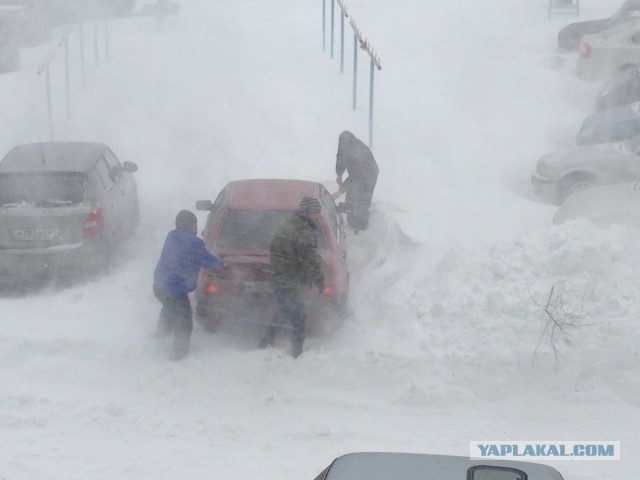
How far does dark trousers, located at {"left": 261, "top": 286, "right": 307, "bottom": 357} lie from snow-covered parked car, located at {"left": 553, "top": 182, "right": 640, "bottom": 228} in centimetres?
318

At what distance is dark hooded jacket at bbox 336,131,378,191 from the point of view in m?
10.1

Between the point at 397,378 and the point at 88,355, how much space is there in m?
2.78

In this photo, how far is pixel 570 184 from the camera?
11.9 m

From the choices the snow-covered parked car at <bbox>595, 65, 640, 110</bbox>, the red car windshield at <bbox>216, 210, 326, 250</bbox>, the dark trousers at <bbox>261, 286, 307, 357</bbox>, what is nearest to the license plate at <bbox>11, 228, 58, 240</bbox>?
the red car windshield at <bbox>216, 210, 326, 250</bbox>

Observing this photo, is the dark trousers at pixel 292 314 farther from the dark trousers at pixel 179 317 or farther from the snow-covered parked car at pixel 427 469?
the snow-covered parked car at pixel 427 469

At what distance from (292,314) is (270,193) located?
1541mm

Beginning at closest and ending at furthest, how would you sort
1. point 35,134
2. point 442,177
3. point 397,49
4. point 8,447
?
point 8,447, point 442,177, point 35,134, point 397,49

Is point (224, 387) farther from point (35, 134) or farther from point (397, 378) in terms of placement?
point (35, 134)

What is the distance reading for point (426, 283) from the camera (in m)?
8.49

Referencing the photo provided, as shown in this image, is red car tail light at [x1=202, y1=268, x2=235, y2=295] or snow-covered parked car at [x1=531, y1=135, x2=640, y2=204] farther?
snow-covered parked car at [x1=531, y1=135, x2=640, y2=204]

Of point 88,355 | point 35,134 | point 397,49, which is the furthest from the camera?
point 397,49

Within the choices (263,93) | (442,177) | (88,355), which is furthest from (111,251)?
(263,93)

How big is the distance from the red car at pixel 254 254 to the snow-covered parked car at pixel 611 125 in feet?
18.9

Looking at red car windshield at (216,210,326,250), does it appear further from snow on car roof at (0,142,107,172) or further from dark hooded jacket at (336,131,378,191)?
snow on car roof at (0,142,107,172)
